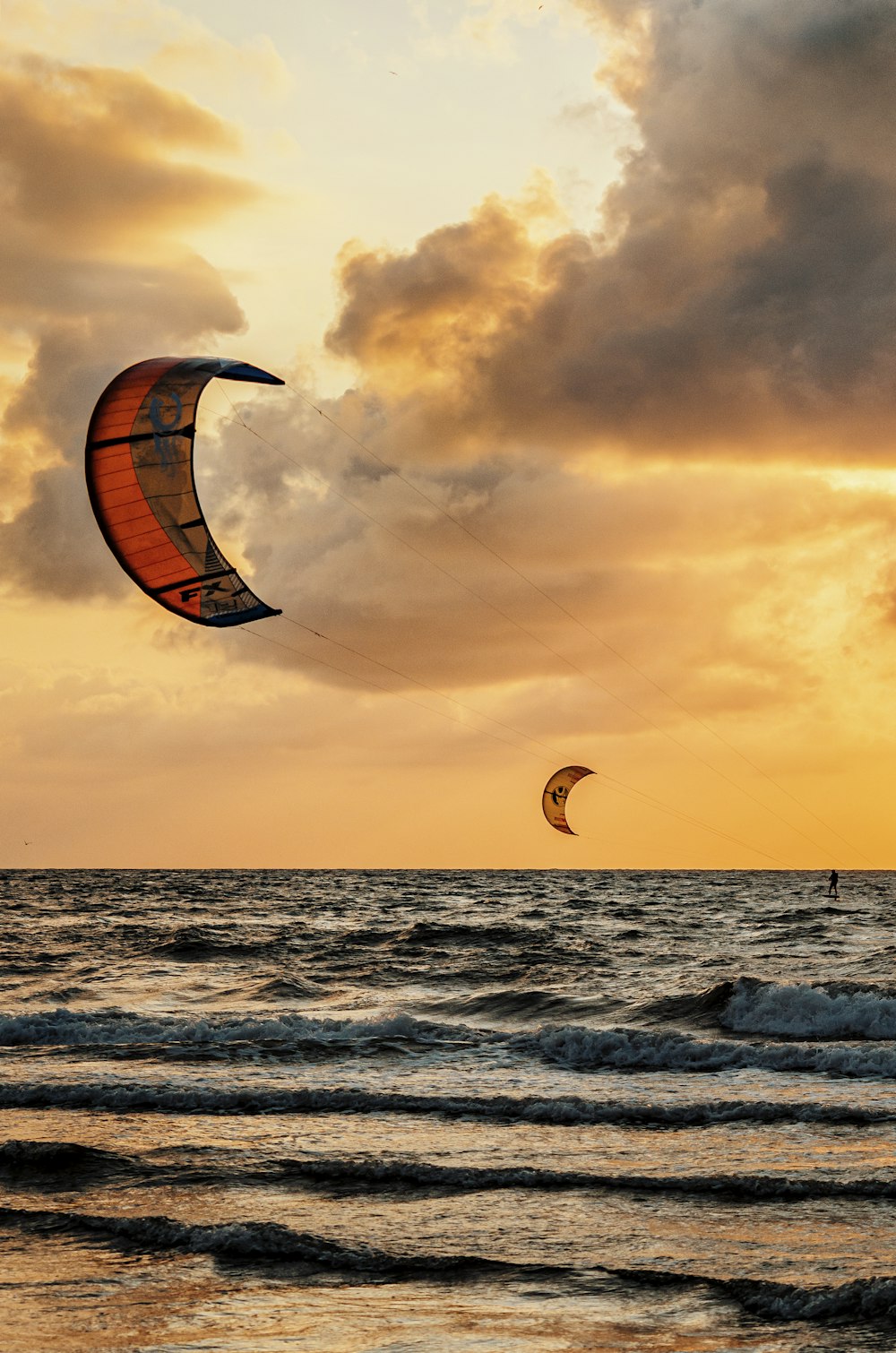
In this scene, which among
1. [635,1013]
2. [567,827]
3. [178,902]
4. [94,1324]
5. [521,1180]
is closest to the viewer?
[94,1324]

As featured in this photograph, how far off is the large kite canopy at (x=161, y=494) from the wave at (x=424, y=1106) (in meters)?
4.95

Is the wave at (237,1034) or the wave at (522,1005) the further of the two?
the wave at (522,1005)

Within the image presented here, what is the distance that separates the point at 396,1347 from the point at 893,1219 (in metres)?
3.65

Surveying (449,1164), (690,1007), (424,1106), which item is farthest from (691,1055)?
(449,1164)

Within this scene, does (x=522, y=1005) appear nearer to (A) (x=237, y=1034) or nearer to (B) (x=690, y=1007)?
(B) (x=690, y=1007)

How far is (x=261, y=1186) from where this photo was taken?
9.20m

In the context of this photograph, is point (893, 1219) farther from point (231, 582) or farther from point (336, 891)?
point (336, 891)

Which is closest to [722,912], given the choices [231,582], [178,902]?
[178,902]

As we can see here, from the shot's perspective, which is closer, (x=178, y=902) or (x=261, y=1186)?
(x=261, y=1186)

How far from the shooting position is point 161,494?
1363 centimetres

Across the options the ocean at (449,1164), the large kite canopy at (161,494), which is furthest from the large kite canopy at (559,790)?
the large kite canopy at (161,494)

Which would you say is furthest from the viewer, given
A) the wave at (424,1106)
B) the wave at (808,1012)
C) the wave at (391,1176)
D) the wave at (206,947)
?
the wave at (206,947)

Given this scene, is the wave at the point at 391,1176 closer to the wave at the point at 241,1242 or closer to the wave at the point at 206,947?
the wave at the point at 241,1242

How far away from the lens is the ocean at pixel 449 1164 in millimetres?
6645
